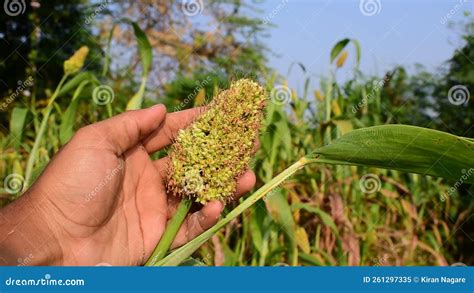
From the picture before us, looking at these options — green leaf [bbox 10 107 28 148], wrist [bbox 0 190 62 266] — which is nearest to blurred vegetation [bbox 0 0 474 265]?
green leaf [bbox 10 107 28 148]

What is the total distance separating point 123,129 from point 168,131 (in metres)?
0.16

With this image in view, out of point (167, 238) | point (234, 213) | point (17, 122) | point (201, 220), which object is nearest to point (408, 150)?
point (234, 213)

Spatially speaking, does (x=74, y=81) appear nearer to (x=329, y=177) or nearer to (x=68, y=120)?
(x=68, y=120)

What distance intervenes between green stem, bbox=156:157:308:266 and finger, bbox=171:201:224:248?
0.16 m

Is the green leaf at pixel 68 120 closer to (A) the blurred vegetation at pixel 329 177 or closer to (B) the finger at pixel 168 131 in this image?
(A) the blurred vegetation at pixel 329 177

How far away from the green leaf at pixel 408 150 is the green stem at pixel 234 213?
0.26 feet

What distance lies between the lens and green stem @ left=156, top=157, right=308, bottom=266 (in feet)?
3.41

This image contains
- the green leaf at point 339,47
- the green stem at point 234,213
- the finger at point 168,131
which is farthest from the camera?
the green leaf at point 339,47

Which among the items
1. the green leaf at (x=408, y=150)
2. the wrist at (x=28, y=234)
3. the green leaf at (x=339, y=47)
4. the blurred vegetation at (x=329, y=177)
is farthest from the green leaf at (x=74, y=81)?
the green leaf at (x=408, y=150)

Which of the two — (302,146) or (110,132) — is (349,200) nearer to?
(302,146)

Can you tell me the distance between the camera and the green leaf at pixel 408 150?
0.87 m

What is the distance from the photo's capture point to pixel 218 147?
1.14 m

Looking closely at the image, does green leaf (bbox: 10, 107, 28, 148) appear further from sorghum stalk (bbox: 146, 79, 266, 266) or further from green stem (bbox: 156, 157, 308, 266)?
green stem (bbox: 156, 157, 308, 266)

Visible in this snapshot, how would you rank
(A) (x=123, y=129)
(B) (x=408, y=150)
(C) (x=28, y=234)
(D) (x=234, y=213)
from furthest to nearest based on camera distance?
(A) (x=123, y=129)
(C) (x=28, y=234)
(D) (x=234, y=213)
(B) (x=408, y=150)
